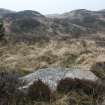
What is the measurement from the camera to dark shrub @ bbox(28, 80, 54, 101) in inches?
190

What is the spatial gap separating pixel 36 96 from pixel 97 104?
43.0 inches

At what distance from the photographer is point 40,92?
Result: 482 cm

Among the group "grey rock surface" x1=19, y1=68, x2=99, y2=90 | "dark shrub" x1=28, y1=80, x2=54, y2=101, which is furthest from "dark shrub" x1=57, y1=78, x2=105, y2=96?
"dark shrub" x1=28, y1=80, x2=54, y2=101

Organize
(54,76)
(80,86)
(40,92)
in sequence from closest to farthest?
(40,92), (80,86), (54,76)

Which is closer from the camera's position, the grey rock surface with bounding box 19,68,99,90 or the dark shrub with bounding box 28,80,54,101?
the dark shrub with bounding box 28,80,54,101

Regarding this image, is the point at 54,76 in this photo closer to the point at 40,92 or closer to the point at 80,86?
the point at 80,86

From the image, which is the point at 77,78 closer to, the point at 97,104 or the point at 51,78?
the point at 51,78

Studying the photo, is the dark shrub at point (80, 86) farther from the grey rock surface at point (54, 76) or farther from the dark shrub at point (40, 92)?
the dark shrub at point (40, 92)

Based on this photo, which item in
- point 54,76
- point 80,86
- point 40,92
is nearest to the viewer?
point 40,92

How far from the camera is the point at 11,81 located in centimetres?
507

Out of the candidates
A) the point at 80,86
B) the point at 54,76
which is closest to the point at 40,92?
the point at 54,76

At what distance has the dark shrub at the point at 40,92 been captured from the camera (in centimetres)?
482

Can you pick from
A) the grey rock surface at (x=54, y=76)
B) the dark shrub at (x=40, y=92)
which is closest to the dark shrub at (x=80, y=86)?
the grey rock surface at (x=54, y=76)

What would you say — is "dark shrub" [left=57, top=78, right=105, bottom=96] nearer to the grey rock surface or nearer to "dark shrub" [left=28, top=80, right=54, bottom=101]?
the grey rock surface
